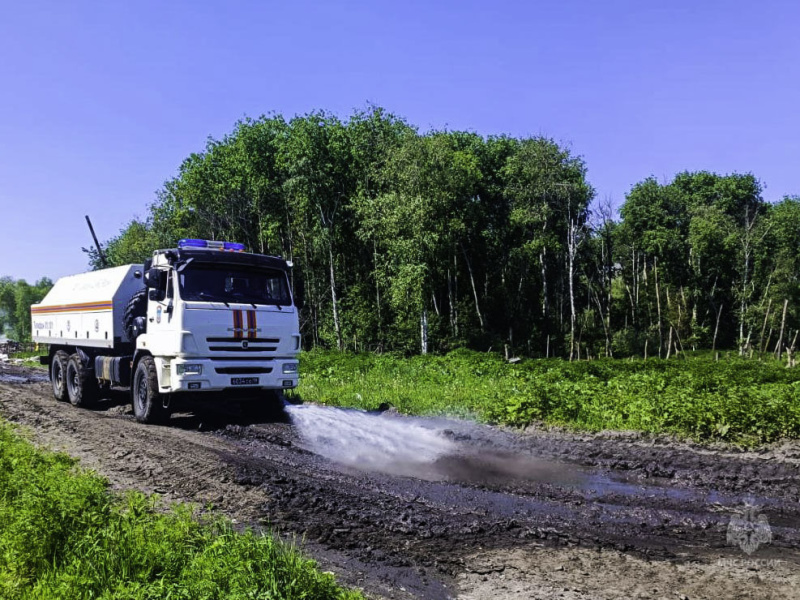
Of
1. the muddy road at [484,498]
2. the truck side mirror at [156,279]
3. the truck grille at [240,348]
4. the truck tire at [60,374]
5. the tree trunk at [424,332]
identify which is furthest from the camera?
the tree trunk at [424,332]

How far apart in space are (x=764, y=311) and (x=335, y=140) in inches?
1306

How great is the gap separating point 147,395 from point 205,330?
235cm

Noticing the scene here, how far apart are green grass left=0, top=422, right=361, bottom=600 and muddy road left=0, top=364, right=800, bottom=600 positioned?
91cm

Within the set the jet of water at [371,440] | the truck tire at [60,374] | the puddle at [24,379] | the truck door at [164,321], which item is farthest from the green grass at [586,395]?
the puddle at [24,379]

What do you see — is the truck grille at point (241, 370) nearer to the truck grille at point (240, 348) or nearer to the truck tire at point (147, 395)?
the truck grille at point (240, 348)

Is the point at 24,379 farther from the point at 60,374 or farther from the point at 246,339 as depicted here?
the point at 246,339

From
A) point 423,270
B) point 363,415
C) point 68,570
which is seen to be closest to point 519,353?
point 423,270

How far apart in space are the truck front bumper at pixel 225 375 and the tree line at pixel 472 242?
75.0ft

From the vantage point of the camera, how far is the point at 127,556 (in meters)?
4.94

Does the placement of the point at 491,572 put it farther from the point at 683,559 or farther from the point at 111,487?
the point at 111,487

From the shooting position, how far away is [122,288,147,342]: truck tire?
1416cm

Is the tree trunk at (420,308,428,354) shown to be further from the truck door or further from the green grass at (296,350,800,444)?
the truck door

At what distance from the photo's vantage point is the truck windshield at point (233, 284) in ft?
40.3

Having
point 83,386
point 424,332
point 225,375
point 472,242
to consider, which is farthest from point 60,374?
point 472,242
